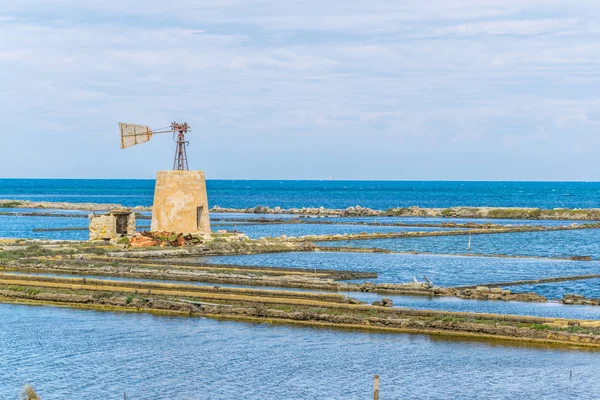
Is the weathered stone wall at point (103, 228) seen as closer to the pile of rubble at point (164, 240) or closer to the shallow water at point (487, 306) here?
the pile of rubble at point (164, 240)

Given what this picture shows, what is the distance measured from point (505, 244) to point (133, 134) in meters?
24.9

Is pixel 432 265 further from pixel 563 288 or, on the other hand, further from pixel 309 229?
pixel 309 229

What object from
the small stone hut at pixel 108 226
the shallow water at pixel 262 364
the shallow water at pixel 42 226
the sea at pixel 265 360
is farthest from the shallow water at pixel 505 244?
the shallow water at pixel 262 364

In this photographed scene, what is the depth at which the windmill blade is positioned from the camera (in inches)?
1742

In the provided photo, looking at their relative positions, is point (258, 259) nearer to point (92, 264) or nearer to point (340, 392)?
point (92, 264)

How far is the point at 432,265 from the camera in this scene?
42.6m

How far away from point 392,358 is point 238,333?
4.52 m

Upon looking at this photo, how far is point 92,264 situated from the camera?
36.2 m

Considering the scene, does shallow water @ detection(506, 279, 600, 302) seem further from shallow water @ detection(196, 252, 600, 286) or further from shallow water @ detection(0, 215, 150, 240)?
shallow water @ detection(0, 215, 150, 240)

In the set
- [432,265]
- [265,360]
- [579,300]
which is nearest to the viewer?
[265,360]

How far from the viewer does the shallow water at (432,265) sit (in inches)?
1480

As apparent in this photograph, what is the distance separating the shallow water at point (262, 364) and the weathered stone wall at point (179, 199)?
757 inches

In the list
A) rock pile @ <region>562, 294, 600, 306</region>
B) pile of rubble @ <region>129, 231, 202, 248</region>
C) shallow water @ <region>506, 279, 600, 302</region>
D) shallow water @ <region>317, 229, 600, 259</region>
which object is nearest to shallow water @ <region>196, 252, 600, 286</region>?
shallow water @ <region>506, 279, 600, 302</region>

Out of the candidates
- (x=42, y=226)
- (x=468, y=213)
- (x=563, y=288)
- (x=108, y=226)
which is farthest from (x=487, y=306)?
(x=468, y=213)
